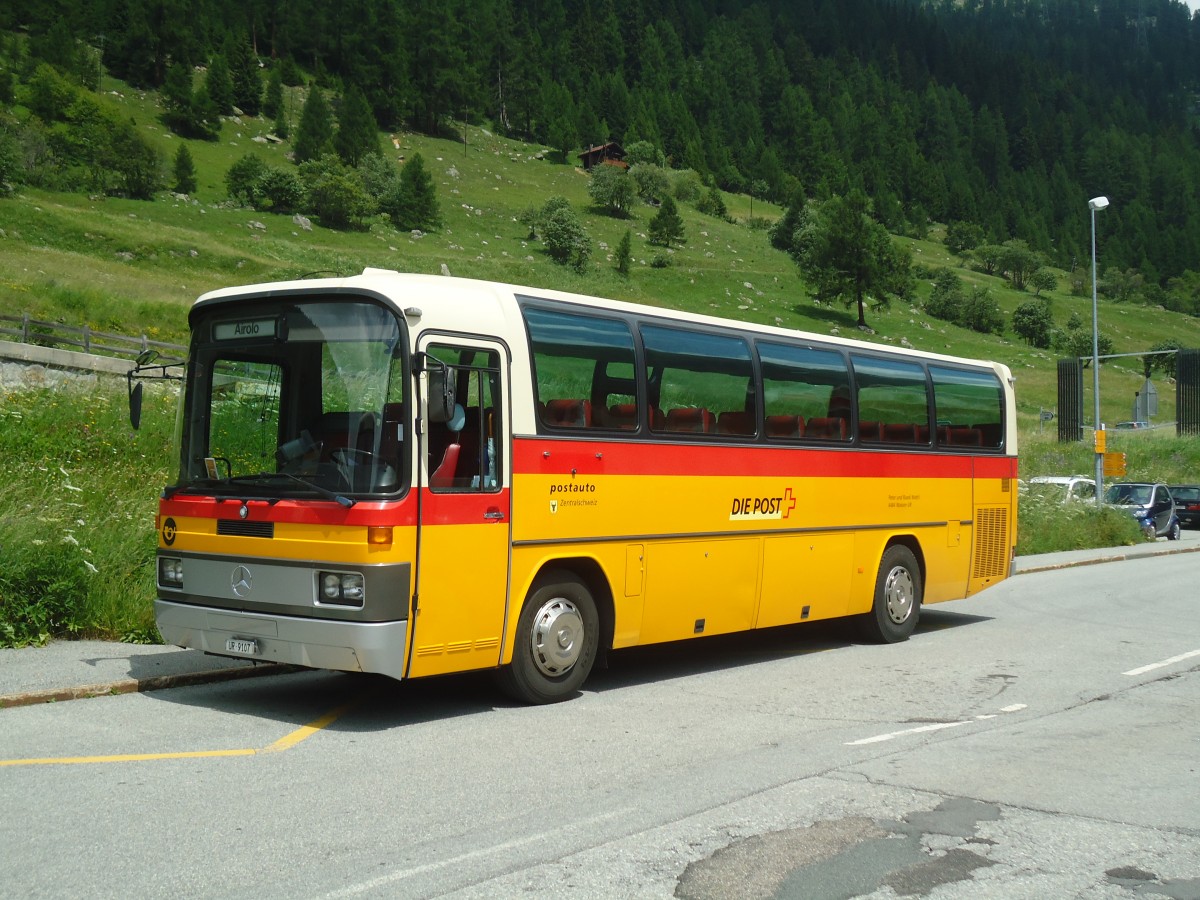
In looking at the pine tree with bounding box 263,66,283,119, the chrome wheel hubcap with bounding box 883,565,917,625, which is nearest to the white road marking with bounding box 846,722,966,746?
the chrome wheel hubcap with bounding box 883,565,917,625

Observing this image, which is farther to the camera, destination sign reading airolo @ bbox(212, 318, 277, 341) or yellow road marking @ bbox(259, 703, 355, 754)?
destination sign reading airolo @ bbox(212, 318, 277, 341)

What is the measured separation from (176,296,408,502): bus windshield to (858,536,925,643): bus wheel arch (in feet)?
22.6

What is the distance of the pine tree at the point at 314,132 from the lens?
4641 inches

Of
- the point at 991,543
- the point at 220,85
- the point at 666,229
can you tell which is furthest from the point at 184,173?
the point at 991,543

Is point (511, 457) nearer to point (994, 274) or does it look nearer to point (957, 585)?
point (957, 585)

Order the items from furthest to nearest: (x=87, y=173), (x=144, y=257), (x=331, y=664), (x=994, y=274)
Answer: (x=994, y=274), (x=87, y=173), (x=144, y=257), (x=331, y=664)

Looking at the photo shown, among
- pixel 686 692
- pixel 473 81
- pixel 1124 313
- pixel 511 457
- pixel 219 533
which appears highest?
pixel 473 81

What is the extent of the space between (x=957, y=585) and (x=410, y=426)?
8748mm

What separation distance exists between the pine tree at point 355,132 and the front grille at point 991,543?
111 metres

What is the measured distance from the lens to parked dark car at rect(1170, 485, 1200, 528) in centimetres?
3978

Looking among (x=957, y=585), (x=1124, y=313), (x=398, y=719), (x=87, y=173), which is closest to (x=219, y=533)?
(x=398, y=719)

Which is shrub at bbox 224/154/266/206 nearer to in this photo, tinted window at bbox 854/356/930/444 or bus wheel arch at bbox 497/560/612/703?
tinted window at bbox 854/356/930/444

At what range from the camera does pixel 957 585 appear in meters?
14.7

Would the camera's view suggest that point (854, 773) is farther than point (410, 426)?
No
